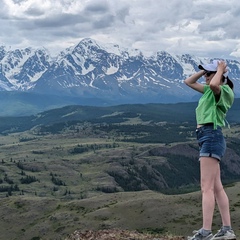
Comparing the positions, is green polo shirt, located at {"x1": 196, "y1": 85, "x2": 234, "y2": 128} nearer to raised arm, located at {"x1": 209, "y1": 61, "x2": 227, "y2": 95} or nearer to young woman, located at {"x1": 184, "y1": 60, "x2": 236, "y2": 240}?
young woman, located at {"x1": 184, "y1": 60, "x2": 236, "y2": 240}

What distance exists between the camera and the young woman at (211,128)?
16.4 m

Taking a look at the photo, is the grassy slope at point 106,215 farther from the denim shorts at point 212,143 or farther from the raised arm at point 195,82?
the denim shorts at point 212,143

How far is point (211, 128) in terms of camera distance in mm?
16516

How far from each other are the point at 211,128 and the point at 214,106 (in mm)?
859

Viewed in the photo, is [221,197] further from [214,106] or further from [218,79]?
[218,79]

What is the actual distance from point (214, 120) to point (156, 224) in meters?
99.0

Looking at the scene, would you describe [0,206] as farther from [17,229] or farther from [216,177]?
[216,177]

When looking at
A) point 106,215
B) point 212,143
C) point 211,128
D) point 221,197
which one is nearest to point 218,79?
point 211,128

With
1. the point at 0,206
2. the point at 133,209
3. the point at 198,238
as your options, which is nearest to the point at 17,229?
the point at 0,206

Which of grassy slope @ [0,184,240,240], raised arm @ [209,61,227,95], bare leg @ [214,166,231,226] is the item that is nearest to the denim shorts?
bare leg @ [214,166,231,226]

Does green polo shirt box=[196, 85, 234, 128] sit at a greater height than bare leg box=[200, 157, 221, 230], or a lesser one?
greater

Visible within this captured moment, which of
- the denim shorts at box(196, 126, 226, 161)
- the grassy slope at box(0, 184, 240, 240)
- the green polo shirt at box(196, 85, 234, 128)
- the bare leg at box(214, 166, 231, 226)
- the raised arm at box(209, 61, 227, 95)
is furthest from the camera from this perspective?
the grassy slope at box(0, 184, 240, 240)

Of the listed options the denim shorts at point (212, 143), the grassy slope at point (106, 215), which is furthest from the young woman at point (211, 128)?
the grassy slope at point (106, 215)

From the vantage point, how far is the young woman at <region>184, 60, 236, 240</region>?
1642 cm
